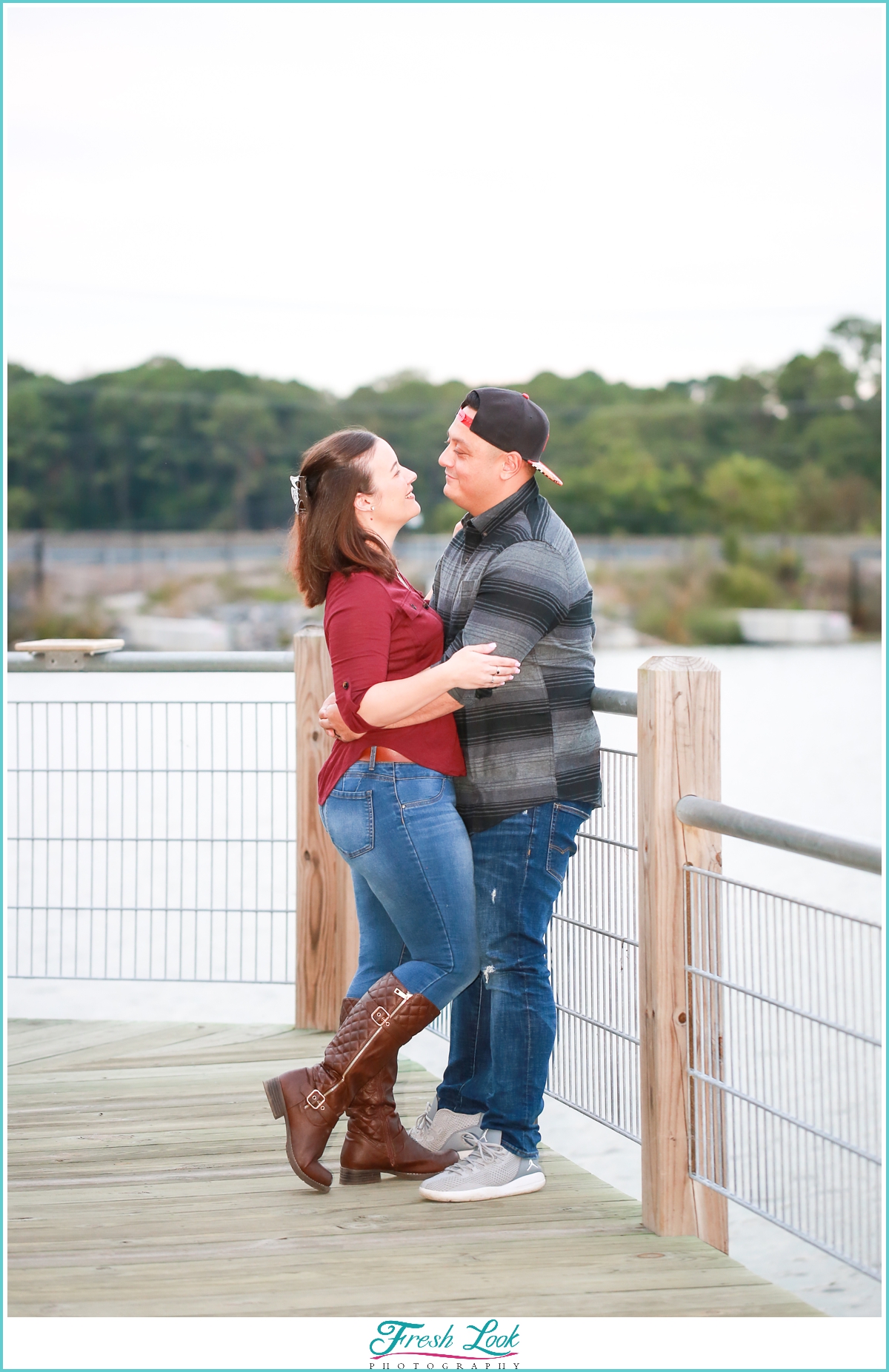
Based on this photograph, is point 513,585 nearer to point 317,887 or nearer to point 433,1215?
point 433,1215

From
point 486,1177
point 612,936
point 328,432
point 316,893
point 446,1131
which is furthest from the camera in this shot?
point 328,432

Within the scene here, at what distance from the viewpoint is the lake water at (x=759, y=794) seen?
441 cm

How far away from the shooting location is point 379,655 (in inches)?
99.8

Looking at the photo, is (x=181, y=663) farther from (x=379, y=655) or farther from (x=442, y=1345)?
(x=442, y=1345)

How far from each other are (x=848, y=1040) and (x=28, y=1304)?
1.45m

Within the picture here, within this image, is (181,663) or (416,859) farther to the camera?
(181,663)

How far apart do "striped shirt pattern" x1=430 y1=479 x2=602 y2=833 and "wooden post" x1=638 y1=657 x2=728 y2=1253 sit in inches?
6.3

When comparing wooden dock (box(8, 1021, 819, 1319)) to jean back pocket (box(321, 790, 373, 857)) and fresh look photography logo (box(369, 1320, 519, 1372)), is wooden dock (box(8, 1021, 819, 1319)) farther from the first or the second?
jean back pocket (box(321, 790, 373, 857))

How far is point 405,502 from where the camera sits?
8.80 ft

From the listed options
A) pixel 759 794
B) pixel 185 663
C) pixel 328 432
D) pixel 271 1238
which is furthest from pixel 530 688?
pixel 328 432

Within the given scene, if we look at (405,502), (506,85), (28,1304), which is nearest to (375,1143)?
(28,1304)

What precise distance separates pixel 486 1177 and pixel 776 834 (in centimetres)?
104

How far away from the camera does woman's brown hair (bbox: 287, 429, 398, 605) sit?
2.61m

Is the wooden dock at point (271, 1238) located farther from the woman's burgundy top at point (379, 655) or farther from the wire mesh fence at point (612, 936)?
the woman's burgundy top at point (379, 655)
